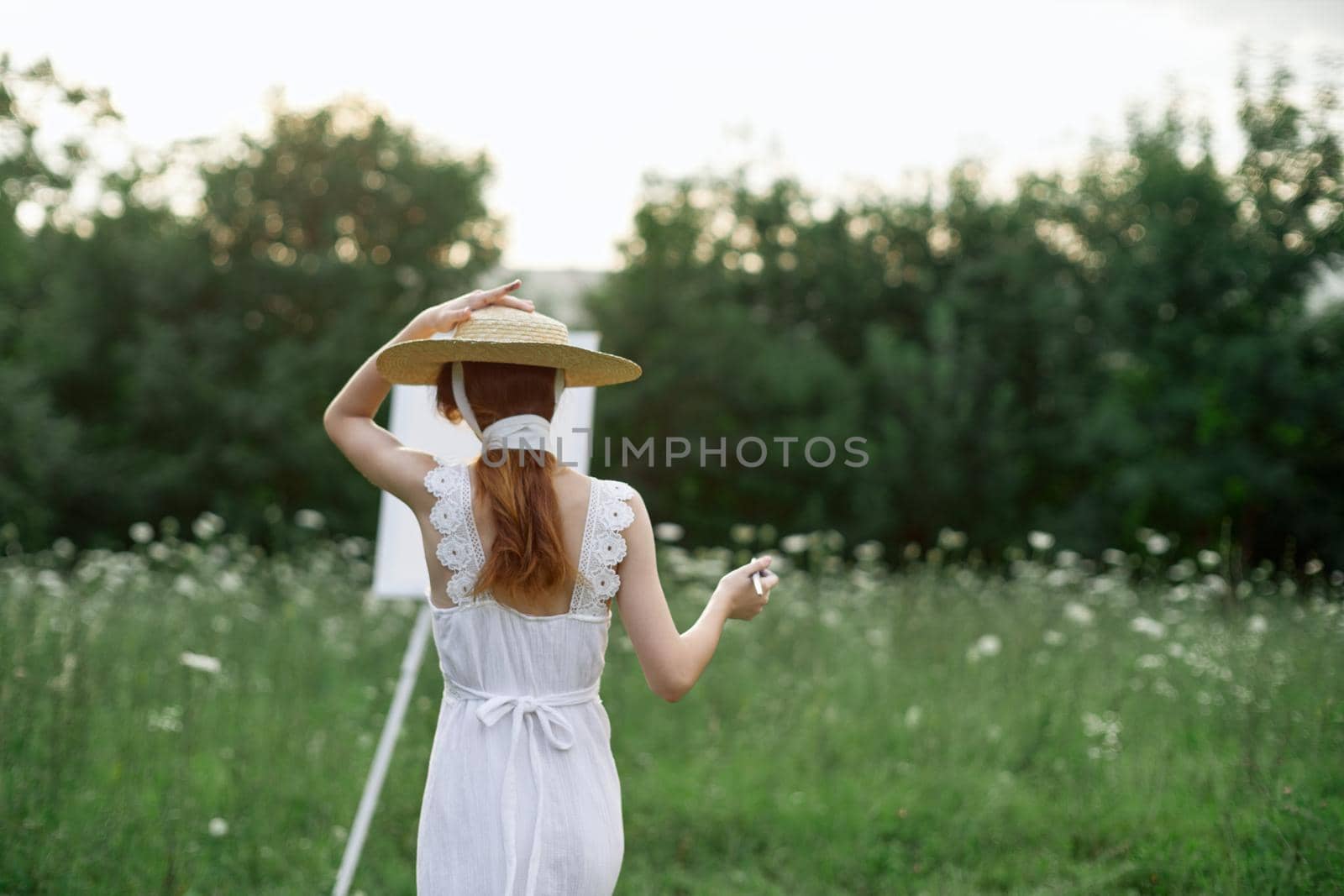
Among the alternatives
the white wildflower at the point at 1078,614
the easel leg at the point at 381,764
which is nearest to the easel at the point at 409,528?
the easel leg at the point at 381,764

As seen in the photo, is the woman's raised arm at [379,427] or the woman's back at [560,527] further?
the woman's raised arm at [379,427]

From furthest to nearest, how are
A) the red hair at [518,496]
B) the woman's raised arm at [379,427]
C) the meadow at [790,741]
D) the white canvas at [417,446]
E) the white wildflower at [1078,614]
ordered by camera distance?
the white wildflower at [1078,614], the meadow at [790,741], the white canvas at [417,446], the woman's raised arm at [379,427], the red hair at [518,496]

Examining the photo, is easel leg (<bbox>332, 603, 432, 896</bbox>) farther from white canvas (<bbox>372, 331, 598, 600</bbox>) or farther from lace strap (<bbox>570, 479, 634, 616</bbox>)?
lace strap (<bbox>570, 479, 634, 616</bbox>)

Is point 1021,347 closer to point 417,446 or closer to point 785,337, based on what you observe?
point 785,337

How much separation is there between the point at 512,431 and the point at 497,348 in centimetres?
16

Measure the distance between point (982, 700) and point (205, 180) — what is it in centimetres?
1951

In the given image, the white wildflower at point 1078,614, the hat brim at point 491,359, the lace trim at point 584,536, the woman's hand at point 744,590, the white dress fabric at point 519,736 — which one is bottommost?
the white wildflower at point 1078,614

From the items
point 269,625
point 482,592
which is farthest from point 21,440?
point 482,592

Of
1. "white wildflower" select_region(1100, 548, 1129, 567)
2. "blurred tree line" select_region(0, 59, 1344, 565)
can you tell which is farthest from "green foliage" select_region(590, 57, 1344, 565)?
"white wildflower" select_region(1100, 548, 1129, 567)

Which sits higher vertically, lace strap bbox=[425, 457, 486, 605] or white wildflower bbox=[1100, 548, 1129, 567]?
lace strap bbox=[425, 457, 486, 605]

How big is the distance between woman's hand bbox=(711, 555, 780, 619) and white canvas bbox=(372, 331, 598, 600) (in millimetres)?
1546

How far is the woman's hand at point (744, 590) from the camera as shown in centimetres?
219

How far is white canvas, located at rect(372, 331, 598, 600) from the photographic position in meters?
3.83

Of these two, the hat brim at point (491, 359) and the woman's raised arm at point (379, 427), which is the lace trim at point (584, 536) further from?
the hat brim at point (491, 359)
